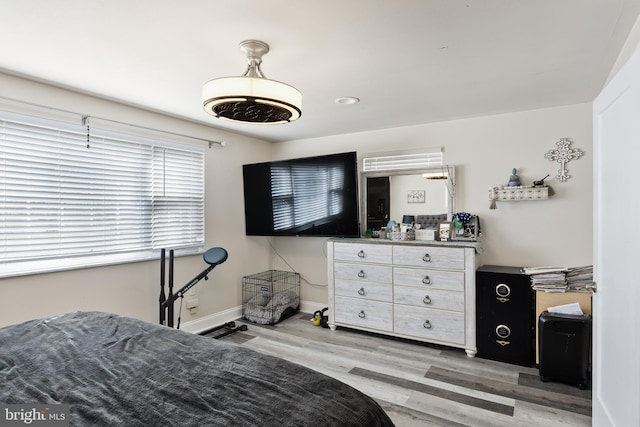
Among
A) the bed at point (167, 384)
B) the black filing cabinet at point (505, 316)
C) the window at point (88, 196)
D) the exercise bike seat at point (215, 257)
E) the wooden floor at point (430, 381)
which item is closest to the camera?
the bed at point (167, 384)

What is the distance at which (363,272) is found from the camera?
3660mm

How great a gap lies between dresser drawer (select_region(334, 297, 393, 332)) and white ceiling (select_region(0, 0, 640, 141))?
2074 millimetres

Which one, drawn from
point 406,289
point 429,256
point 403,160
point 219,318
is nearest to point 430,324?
point 406,289

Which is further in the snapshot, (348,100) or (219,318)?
(219,318)

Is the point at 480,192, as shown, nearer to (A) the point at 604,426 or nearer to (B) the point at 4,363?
(A) the point at 604,426

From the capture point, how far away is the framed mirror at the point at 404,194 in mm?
3678

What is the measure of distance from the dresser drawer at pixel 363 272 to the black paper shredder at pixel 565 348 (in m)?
1.38

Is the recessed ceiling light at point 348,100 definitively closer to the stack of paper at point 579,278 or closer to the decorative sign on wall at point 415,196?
the decorative sign on wall at point 415,196

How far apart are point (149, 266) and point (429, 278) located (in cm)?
277

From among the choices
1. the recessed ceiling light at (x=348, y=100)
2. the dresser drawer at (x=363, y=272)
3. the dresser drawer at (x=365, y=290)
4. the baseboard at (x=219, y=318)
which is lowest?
the baseboard at (x=219, y=318)

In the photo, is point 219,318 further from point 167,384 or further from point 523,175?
point 523,175

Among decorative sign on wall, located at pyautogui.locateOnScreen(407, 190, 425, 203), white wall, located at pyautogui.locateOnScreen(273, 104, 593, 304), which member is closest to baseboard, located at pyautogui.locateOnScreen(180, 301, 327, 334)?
decorative sign on wall, located at pyautogui.locateOnScreen(407, 190, 425, 203)

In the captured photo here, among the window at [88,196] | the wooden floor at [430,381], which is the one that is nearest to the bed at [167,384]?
the window at [88,196]

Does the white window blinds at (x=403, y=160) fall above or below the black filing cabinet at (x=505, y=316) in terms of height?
above
